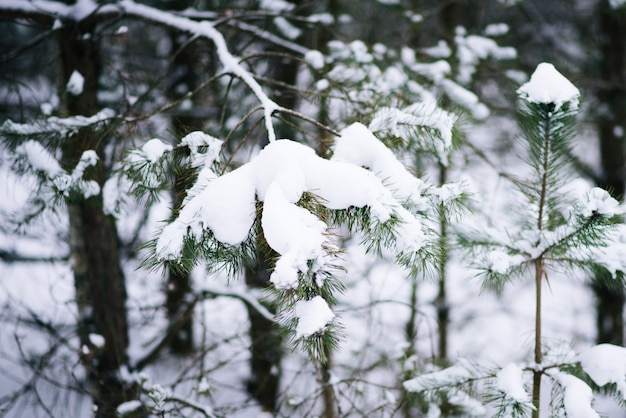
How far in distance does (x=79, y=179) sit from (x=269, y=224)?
3.81ft

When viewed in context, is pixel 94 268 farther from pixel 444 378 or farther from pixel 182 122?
pixel 444 378

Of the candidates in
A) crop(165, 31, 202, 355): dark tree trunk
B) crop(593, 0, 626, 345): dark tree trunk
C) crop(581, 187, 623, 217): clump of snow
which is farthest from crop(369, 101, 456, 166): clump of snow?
crop(593, 0, 626, 345): dark tree trunk

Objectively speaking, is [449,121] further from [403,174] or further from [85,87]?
[85,87]

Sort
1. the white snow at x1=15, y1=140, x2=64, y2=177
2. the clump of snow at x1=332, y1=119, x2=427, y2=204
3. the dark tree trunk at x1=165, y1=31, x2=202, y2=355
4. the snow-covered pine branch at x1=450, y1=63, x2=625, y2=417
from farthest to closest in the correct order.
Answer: the dark tree trunk at x1=165, y1=31, x2=202, y2=355 < the white snow at x1=15, y1=140, x2=64, y2=177 < the snow-covered pine branch at x1=450, y1=63, x2=625, y2=417 < the clump of snow at x1=332, y1=119, x2=427, y2=204

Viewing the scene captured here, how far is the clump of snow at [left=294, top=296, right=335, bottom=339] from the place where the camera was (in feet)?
3.51

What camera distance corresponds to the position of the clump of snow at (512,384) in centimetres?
147

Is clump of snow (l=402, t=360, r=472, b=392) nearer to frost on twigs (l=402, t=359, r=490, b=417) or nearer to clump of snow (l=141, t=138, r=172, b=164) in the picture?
frost on twigs (l=402, t=359, r=490, b=417)

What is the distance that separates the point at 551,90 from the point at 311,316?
3.63 feet

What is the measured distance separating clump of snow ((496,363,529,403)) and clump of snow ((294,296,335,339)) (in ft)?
2.66

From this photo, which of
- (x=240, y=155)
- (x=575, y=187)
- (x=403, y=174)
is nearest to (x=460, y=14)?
(x=240, y=155)

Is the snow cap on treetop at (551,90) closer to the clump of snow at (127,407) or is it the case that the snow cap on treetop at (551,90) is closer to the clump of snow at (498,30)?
the clump of snow at (498,30)

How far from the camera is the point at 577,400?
59.6 inches

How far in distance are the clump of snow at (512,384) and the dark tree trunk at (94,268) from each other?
2.43 metres

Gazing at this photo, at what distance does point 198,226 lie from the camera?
127cm
